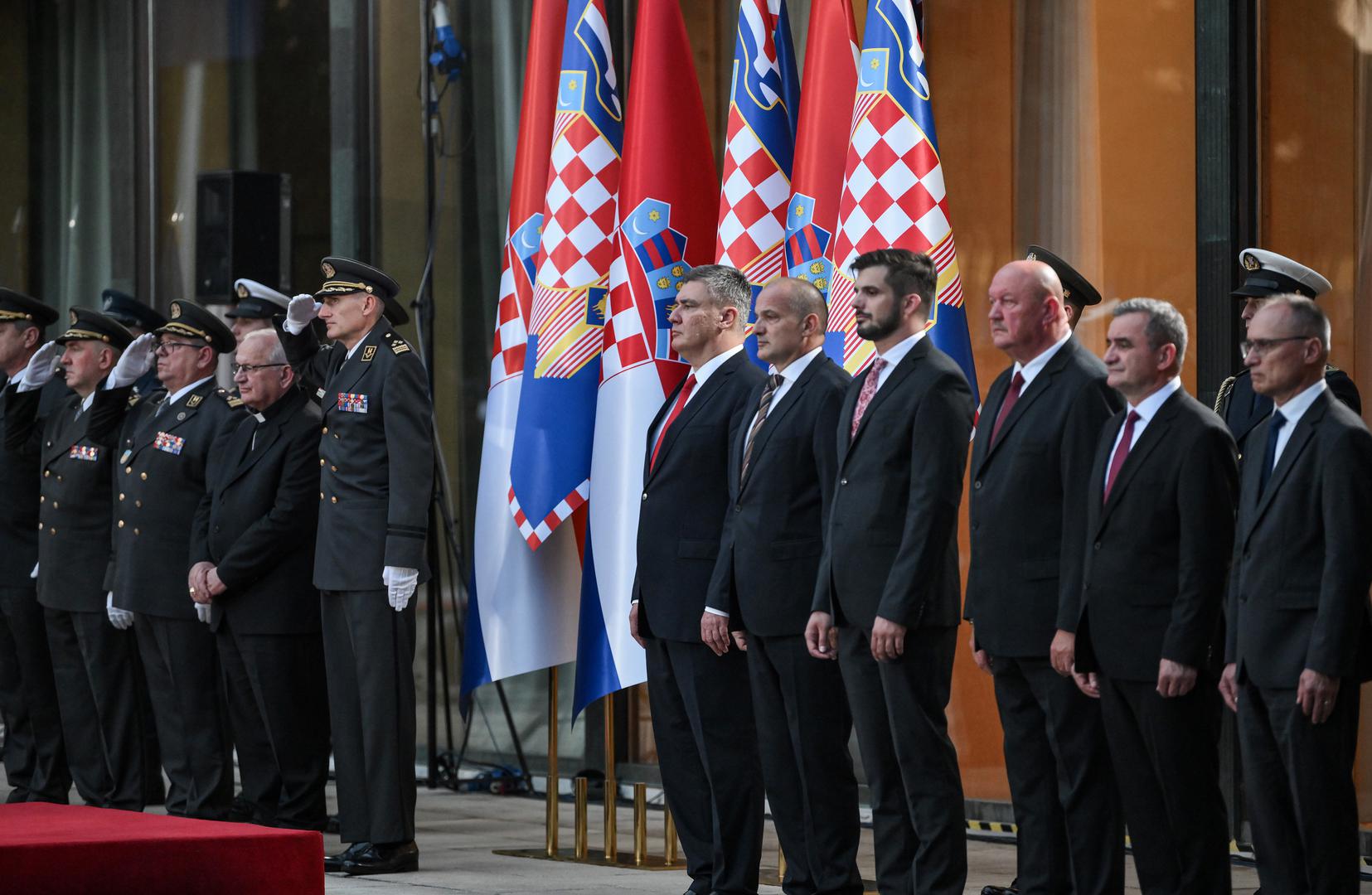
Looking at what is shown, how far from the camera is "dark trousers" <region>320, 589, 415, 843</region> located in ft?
20.0

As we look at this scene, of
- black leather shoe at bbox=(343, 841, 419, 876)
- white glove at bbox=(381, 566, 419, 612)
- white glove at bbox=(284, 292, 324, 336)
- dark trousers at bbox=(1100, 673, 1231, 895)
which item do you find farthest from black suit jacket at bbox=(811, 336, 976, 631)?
white glove at bbox=(284, 292, 324, 336)

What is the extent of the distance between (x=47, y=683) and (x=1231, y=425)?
467cm

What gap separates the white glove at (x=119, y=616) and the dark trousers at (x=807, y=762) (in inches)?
110

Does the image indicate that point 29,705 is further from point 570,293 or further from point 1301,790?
point 1301,790

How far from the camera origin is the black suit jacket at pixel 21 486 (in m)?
7.68

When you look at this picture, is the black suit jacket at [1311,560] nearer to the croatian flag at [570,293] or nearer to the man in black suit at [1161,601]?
the man in black suit at [1161,601]

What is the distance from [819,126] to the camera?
6.18 m

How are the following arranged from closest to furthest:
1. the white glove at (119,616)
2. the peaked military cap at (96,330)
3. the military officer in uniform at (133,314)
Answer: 1. the white glove at (119,616)
2. the peaked military cap at (96,330)
3. the military officer in uniform at (133,314)

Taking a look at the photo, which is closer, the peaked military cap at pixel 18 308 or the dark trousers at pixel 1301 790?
the dark trousers at pixel 1301 790

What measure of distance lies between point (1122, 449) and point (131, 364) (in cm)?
417

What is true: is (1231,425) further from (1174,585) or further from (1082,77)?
(1082,77)

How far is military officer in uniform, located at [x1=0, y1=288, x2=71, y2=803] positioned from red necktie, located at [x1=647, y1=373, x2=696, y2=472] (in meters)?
3.06

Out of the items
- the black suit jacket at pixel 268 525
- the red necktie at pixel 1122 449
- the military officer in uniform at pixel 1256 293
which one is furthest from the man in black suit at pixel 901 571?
the black suit jacket at pixel 268 525

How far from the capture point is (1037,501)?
183 inches
